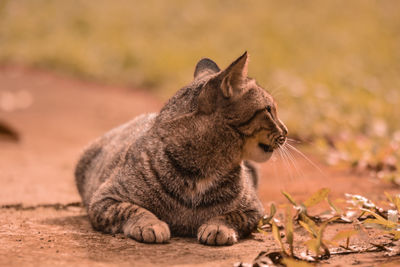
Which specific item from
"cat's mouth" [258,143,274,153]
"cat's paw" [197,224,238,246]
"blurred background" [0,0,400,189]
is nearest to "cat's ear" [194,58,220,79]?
"cat's mouth" [258,143,274,153]

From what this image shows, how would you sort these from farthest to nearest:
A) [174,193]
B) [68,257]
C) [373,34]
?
[373,34] < [174,193] < [68,257]

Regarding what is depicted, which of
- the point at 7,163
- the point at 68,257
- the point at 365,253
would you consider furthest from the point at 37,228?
the point at 7,163

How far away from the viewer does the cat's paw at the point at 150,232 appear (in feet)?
9.60

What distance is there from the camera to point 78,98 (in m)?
10.2

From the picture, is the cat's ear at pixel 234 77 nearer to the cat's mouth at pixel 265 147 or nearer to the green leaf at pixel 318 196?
the cat's mouth at pixel 265 147

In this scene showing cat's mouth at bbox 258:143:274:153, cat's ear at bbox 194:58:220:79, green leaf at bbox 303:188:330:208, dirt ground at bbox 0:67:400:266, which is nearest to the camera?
dirt ground at bbox 0:67:400:266

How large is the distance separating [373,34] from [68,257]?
14380 millimetres

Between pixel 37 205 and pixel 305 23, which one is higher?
pixel 305 23

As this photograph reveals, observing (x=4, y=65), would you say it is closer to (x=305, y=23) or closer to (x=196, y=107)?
(x=305, y=23)

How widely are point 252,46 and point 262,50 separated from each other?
49 cm

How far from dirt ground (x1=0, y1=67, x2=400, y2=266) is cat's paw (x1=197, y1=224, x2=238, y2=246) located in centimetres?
5

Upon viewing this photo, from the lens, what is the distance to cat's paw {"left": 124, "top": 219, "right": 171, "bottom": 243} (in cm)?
293

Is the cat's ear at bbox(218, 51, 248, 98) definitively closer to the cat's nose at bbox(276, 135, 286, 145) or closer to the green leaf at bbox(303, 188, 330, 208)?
the cat's nose at bbox(276, 135, 286, 145)

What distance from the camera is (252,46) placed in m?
14.1
